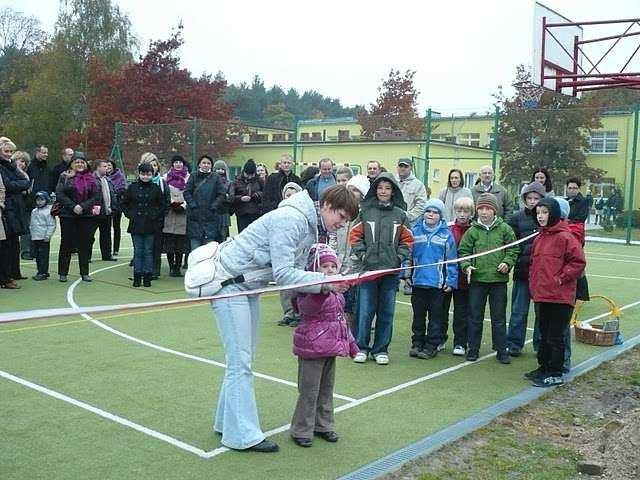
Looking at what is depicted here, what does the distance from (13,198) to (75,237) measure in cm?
107

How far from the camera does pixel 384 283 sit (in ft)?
24.3

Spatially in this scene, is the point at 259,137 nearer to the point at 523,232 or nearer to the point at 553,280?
the point at 523,232

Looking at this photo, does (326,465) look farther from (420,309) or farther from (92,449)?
(420,309)

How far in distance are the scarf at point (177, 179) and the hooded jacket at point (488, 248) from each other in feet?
20.6

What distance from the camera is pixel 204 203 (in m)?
11.8

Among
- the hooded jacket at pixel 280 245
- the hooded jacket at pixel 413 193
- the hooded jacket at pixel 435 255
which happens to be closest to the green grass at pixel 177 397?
the hooded jacket at pixel 435 255

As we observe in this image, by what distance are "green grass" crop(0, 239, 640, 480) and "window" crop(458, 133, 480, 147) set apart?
1624 centimetres

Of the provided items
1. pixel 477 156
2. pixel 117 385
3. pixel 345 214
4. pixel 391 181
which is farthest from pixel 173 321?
pixel 477 156

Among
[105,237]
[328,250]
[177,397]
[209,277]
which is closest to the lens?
[209,277]

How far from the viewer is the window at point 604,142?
91.4 feet

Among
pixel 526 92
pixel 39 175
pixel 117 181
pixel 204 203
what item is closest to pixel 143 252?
pixel 204 203

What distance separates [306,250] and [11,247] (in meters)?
8.06

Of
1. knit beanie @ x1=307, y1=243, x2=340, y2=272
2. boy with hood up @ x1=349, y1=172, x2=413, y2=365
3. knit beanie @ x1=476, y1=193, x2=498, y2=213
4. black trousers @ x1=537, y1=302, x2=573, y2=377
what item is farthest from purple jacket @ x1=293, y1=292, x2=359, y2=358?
knit beanie @ x1=476, y1=193, x2=498, y2=213

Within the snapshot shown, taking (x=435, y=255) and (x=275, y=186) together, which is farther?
(x=275, y=186)
